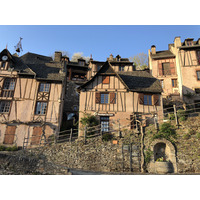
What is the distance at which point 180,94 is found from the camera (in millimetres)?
18547

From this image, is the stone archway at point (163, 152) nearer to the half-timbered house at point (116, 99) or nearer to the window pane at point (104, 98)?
the half-timbered house at point (116, 99)

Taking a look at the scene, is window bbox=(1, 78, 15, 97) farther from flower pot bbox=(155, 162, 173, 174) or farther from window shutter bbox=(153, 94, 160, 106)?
flower pot bbox=(155, 162, 173, 174)

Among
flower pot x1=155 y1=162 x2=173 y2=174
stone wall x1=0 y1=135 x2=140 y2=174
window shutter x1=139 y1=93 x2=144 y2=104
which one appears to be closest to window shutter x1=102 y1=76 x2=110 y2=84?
window shutter x1=139 y1=93 x2=144 y2=104

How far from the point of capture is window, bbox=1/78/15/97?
48.0 feet

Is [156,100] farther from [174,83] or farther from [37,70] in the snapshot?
[37,70]

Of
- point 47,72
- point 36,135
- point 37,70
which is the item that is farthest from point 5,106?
point 47,72

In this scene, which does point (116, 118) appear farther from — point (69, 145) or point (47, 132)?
point (47, 132)

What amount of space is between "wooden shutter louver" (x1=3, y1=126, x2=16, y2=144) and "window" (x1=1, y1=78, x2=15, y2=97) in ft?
10.1

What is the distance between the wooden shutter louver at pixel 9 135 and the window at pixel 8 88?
3073mm

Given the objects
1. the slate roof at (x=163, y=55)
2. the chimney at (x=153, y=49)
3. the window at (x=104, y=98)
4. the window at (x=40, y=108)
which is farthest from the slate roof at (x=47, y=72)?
the chimney at (x=153, y=49)

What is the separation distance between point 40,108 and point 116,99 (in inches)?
273

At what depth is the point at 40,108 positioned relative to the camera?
571 inches

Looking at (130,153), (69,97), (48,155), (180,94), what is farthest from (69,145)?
(180,94)

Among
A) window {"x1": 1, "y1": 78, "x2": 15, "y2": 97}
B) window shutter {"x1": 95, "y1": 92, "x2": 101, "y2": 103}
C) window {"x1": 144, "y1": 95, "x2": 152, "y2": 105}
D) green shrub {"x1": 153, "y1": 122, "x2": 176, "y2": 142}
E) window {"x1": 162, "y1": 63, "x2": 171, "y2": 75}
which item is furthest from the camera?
window {"x1": 162, "y1": 63, "x2": 171, "y2": 75}
